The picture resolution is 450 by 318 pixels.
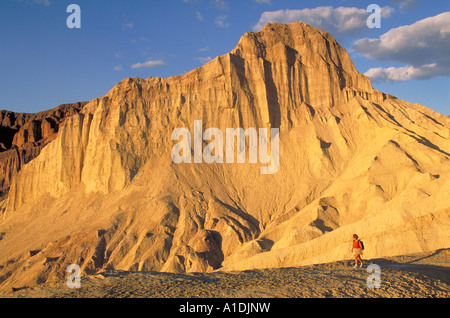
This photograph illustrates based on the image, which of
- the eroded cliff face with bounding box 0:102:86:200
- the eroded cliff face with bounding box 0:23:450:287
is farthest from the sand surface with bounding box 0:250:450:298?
the eroded cliff face with bounding box 0:102:86:200

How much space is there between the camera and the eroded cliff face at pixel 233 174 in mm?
33938

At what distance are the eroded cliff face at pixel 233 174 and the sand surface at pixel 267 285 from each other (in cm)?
1307

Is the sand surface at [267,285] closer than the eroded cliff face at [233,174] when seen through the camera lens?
Yes

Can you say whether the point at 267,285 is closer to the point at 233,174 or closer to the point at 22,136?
the point at 233,174

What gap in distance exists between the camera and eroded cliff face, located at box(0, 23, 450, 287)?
111 ft

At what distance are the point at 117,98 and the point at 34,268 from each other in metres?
21.1

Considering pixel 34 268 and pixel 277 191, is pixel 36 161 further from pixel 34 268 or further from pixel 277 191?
pixel 277 191

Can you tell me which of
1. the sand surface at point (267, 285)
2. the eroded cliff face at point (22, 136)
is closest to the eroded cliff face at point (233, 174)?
the sand surface at point (267, 285)

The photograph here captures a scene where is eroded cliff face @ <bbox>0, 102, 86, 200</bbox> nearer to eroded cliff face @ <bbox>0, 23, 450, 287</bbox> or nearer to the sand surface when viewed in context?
eroded cliff face @ <bbox>0, 23, 450, 287</bbox>

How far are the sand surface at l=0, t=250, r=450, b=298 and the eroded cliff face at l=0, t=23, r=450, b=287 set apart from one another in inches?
515

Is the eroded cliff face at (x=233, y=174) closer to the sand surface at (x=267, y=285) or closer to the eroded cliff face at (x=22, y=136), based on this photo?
the sand surface at (x=267, y=285)

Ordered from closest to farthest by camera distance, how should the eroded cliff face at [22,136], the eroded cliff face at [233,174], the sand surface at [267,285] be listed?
the sand surface at [267,285], the eroded cliff face at [233,174], the eroded cliff face at [22,136]

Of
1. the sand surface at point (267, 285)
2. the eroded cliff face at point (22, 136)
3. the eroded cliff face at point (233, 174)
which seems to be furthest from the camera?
the eroded cliff face at point (22, 136)
